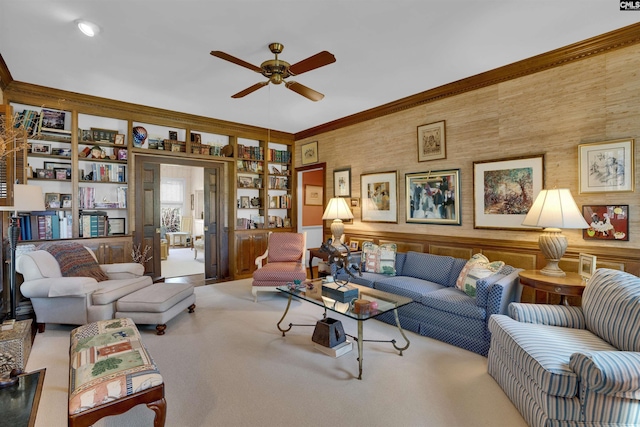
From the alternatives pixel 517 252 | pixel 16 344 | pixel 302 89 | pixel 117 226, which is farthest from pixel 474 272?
pixel 117 226

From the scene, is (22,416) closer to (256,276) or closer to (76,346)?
(76,346)

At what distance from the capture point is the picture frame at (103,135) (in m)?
4.58

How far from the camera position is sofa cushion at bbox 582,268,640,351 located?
1.88 m

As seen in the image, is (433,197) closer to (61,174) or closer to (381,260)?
(381,260)

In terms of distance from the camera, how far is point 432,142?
4270 mm

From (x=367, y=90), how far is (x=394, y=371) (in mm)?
3327

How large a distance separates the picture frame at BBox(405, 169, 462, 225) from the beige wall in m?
0.08

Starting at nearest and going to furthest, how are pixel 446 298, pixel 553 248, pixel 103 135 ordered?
pixel 553 248, pixel 446 298, pixel 103 135

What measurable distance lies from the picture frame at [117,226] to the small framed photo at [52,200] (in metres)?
0.67

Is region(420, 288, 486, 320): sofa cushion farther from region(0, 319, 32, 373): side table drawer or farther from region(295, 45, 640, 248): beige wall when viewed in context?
region(0, 319, 32, 373): side table drawer

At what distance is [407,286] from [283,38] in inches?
112

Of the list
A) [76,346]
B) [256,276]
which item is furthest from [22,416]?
[256,276]

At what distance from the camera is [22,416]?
60.0 inches

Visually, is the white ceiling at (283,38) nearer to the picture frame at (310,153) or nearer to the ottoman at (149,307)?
the picture frame at (310,153)
